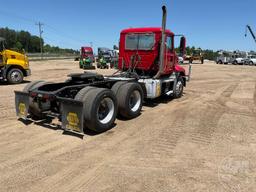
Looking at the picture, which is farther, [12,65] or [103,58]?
[103,58]

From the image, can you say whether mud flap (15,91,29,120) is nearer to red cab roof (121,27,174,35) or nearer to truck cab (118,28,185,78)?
truck cab (118,28,185,78)

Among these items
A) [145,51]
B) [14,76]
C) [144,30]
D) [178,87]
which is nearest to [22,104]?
[145,51]

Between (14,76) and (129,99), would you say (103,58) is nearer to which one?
(14,76)

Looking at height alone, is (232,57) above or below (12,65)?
above

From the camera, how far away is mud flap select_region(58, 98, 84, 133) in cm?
560

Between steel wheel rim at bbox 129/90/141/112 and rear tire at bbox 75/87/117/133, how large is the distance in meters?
1.12

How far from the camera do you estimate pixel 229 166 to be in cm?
456

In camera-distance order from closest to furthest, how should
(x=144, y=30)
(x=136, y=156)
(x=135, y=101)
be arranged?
1. (x=136, y=156)
2. (x=135, y=101)
3. (x=144, y=30)

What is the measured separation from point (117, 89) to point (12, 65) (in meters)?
9.14

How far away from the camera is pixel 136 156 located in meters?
4.88

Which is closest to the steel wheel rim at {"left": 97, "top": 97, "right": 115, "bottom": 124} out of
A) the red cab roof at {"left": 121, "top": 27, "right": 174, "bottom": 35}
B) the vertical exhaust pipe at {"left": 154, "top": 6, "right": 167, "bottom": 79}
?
the vertical exhaust pipe at {"left": 154, "top": 6, "right": 167, "bottom": 79}

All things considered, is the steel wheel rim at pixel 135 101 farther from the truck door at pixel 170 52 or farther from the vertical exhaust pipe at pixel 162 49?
the truck door at pixel 170 52

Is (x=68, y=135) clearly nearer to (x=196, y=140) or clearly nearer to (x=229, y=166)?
(x=196, y=140)

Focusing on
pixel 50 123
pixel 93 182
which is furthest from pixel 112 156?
pixel 50 123
